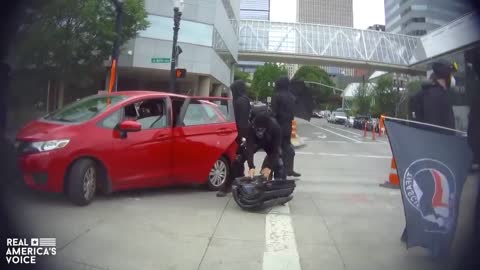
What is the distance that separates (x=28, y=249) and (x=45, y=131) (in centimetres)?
189

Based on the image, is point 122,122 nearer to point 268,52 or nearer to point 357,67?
point 268,52

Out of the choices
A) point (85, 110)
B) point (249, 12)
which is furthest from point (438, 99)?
point (249, 12)

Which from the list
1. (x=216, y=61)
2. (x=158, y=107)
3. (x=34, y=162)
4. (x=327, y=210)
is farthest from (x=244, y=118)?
(x=216, y=61)

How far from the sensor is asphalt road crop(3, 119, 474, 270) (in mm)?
4207

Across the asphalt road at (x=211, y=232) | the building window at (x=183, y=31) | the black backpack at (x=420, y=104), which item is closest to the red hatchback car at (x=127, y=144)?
the asphalt road at (x=211, y=232)

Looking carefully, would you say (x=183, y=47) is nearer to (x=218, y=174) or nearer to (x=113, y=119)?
(x=218, y=174)

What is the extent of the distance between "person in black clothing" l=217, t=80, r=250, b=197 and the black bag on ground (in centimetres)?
93

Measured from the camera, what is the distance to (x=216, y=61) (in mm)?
35406

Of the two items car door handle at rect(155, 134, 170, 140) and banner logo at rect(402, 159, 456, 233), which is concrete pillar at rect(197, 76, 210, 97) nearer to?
car door handle at rect(155, 134, 170, 140)

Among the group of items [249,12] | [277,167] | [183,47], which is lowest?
[277,167]

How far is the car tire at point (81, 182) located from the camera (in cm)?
554

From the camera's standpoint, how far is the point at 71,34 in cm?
1798

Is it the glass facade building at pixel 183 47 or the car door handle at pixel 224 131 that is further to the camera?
the glass facade building at pixel 183 47

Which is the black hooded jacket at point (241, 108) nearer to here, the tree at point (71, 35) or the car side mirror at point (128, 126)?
the car side mirror at point (128, 126)
